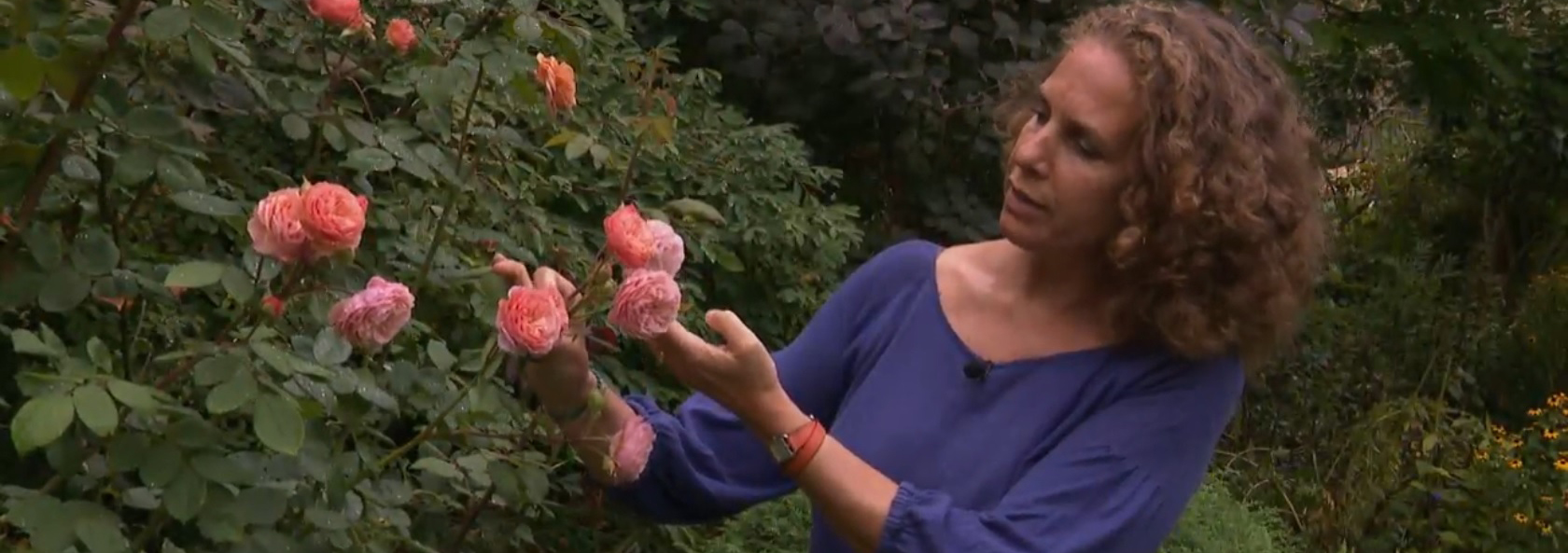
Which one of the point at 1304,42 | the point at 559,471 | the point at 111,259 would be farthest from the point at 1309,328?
the point at 111,259

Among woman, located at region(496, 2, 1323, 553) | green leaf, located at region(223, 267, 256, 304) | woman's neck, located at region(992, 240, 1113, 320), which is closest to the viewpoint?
green leaf, located at region(223, 267, 256, 304)

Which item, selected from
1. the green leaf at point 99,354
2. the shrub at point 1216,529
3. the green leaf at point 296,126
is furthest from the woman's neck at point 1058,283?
the shrub at point 1216,529

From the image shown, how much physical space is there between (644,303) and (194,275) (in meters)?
0.36

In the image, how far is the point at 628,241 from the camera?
4.83ft

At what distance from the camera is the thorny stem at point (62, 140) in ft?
4.75

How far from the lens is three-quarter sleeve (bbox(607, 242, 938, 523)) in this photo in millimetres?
2025

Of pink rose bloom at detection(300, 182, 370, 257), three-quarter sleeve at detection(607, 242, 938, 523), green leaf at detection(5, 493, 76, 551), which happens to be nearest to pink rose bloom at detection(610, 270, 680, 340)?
pink rose bloom at detection(300, 182, 370, 257)

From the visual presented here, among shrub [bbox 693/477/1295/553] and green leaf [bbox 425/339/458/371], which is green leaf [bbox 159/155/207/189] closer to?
green leaf [bbox 425/339/458/371]

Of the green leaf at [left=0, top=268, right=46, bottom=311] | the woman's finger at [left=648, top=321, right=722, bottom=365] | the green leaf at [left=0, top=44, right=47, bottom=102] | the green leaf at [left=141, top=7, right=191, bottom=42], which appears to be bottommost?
the woman's finger at [left=648, top=321, right=722, bottom=365]

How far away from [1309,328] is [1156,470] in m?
4.84

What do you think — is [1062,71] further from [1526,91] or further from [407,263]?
[1526,91]

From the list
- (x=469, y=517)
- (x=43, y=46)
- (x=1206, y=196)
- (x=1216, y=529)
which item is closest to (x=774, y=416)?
(x=469, y=517)

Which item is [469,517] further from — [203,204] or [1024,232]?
[1024,232]

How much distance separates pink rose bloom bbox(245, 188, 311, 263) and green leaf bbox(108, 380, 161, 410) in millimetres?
136
